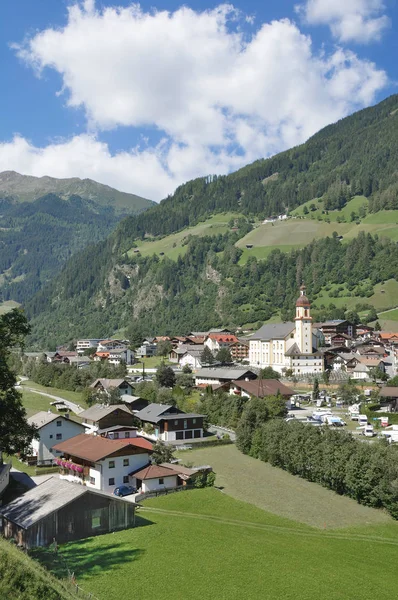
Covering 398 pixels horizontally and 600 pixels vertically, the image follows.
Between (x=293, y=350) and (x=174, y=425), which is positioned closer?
(x=174, y=425)

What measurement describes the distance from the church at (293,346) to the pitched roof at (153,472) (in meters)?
65.0

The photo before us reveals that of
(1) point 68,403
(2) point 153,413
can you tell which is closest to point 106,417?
(2) point 153,413

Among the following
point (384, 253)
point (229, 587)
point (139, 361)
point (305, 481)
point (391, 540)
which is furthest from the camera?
point (384, 253)

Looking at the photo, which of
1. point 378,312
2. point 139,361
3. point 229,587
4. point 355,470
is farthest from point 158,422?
point 378,312

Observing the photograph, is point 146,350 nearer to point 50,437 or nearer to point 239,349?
point 239,349

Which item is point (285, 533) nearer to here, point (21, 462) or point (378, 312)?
point (21, 462)

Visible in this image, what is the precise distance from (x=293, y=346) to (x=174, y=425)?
53355mm

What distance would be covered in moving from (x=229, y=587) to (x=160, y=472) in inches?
696

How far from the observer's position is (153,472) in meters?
40.1

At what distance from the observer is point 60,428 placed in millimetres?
51062

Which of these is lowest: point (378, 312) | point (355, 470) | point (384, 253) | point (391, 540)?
point (391, 540)

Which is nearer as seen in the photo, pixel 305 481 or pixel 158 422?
pixel 305 481

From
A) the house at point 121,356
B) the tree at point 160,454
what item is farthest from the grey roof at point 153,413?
the house at point 121,356

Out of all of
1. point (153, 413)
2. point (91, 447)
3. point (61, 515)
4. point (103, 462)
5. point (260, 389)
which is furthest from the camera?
point (260, 389)
